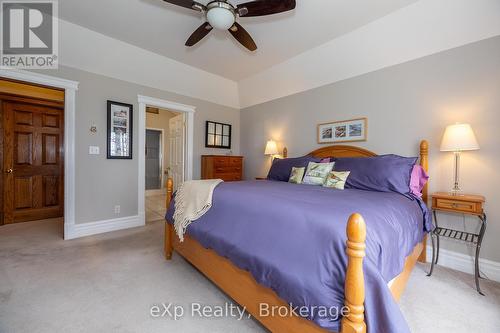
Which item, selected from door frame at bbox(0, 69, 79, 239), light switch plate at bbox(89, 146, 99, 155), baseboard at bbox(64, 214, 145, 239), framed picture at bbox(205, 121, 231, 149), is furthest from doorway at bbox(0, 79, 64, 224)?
framed picture at bbox(205, 121, 231, 149)

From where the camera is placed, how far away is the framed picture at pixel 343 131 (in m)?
3.09

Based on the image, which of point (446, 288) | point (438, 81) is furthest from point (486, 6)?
point (446, 288)

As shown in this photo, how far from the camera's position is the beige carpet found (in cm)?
146

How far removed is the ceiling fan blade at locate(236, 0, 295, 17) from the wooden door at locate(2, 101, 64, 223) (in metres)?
3.93

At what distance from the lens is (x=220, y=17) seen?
199cm

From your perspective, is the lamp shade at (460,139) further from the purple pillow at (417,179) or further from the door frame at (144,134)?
the door frame at (144,134)

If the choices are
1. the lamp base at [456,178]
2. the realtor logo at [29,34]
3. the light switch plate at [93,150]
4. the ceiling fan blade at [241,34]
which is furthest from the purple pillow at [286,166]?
the realtor logo at [29,34]

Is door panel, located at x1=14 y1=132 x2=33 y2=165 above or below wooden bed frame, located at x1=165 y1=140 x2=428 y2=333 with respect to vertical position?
above

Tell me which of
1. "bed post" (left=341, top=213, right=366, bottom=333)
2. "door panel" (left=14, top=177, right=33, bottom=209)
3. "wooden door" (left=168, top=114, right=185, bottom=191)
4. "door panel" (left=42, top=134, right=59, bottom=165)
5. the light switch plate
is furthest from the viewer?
"wooden door" (left=168, top=114, right=185, bottom=191)

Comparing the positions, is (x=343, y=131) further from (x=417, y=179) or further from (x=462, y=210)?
(x=462, y=210)

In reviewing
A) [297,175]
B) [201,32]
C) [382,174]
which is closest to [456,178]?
[382,174]

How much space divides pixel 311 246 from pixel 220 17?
2067 mm

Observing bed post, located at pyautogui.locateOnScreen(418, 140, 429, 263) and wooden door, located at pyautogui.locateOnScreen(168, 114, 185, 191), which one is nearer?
bed post, located at pyautogui.locateOnScreen(418, 140, 429, 263)

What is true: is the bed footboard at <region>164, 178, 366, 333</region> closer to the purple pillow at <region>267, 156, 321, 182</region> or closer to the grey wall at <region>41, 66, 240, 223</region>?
the purple pillow at <region>267, 156, 321, 182</region>
